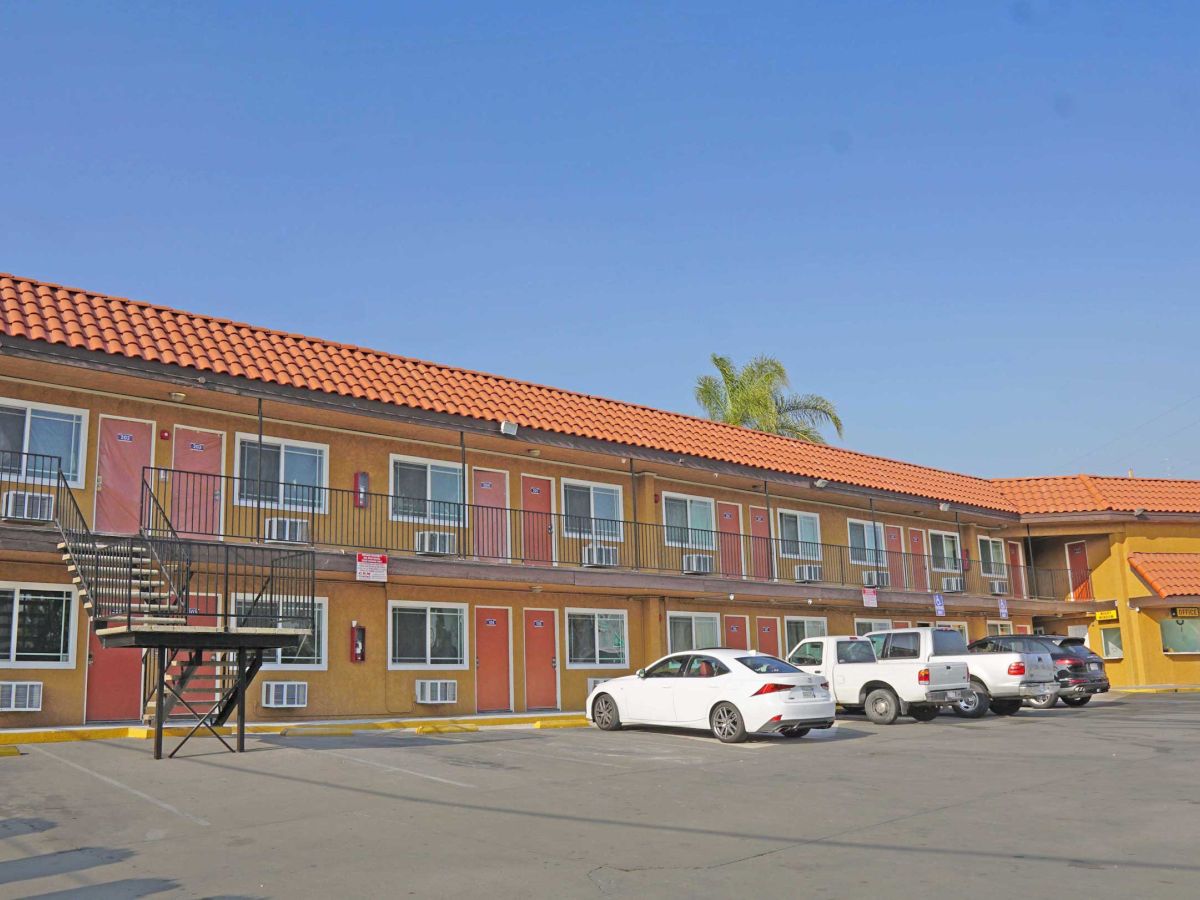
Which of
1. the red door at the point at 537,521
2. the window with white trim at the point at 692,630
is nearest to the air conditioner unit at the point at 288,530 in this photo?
the red door at the point at 537,521

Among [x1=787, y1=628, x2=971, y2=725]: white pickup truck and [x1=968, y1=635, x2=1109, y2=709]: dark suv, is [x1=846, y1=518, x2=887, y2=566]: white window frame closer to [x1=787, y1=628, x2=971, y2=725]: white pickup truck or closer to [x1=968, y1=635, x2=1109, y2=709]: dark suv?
[x1=968, y1=635, x2=1109, y2=709]: dark suv

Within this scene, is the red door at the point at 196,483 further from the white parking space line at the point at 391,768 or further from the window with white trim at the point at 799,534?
the window with white trim at the point at 799,534

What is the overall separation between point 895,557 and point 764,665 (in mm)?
18227

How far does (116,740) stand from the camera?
16.0m

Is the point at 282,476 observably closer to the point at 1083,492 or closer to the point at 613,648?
the point at 613,648

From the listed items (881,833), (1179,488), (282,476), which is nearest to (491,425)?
(282,476)

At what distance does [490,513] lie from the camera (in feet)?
77.2

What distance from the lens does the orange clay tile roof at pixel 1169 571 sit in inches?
1414

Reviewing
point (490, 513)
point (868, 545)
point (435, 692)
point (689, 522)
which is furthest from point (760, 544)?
point (435, 692)

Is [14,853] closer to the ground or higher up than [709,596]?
closer to the ground

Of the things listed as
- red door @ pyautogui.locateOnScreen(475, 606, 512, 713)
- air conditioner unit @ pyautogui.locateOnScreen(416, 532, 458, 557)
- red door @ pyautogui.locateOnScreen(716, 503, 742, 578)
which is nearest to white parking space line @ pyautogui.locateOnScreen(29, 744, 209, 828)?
air conditioner unit @ pyautogui.locateOnScreen(416, 532, 458, 557)

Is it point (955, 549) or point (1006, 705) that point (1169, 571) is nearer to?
point (955, 549)

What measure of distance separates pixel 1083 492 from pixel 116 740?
3246cm

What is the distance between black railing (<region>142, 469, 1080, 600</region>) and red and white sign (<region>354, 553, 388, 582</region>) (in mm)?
923
